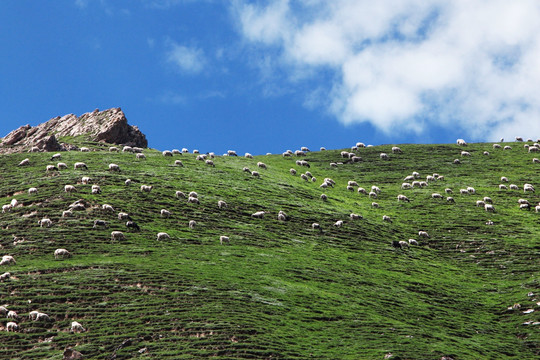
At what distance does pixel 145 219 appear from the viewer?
5688 centimetres

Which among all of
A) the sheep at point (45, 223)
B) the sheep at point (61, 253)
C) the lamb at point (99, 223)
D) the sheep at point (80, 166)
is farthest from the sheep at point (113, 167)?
the sheep at point (61, 253)

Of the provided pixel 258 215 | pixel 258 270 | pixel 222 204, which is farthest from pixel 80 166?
pixel 258 270

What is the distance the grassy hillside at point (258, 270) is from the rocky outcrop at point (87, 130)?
944 inches

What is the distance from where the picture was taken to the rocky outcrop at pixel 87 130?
344ft

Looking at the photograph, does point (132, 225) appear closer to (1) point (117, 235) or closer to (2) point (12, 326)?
(1) point (117, 235)

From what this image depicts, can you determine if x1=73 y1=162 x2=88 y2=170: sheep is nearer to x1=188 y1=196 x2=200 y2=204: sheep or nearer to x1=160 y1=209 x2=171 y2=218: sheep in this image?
x1=188 y1=196 x2=200 y2=204: sheep

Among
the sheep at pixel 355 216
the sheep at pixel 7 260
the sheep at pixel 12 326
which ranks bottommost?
the sheep at pixel 12 326

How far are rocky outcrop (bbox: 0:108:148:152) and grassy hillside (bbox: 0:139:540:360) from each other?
24.0 meters

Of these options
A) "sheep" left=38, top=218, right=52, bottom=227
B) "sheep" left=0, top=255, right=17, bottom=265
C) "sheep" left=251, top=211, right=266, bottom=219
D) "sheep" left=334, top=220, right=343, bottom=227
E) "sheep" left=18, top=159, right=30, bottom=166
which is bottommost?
"sheep" left=0, top=255, right=17, bottom=265

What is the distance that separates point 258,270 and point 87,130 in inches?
2688

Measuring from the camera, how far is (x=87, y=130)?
10781 centimetres

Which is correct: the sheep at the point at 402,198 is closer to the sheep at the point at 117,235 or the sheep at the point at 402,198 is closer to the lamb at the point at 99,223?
the sheep at the point at 117,235

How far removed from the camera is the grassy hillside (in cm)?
3581

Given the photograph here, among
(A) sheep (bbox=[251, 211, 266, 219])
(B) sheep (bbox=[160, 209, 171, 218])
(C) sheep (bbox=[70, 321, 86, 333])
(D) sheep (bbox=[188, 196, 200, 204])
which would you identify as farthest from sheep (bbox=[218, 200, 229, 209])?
(C) sheep (bbox=[70, 321, 86, 333])
